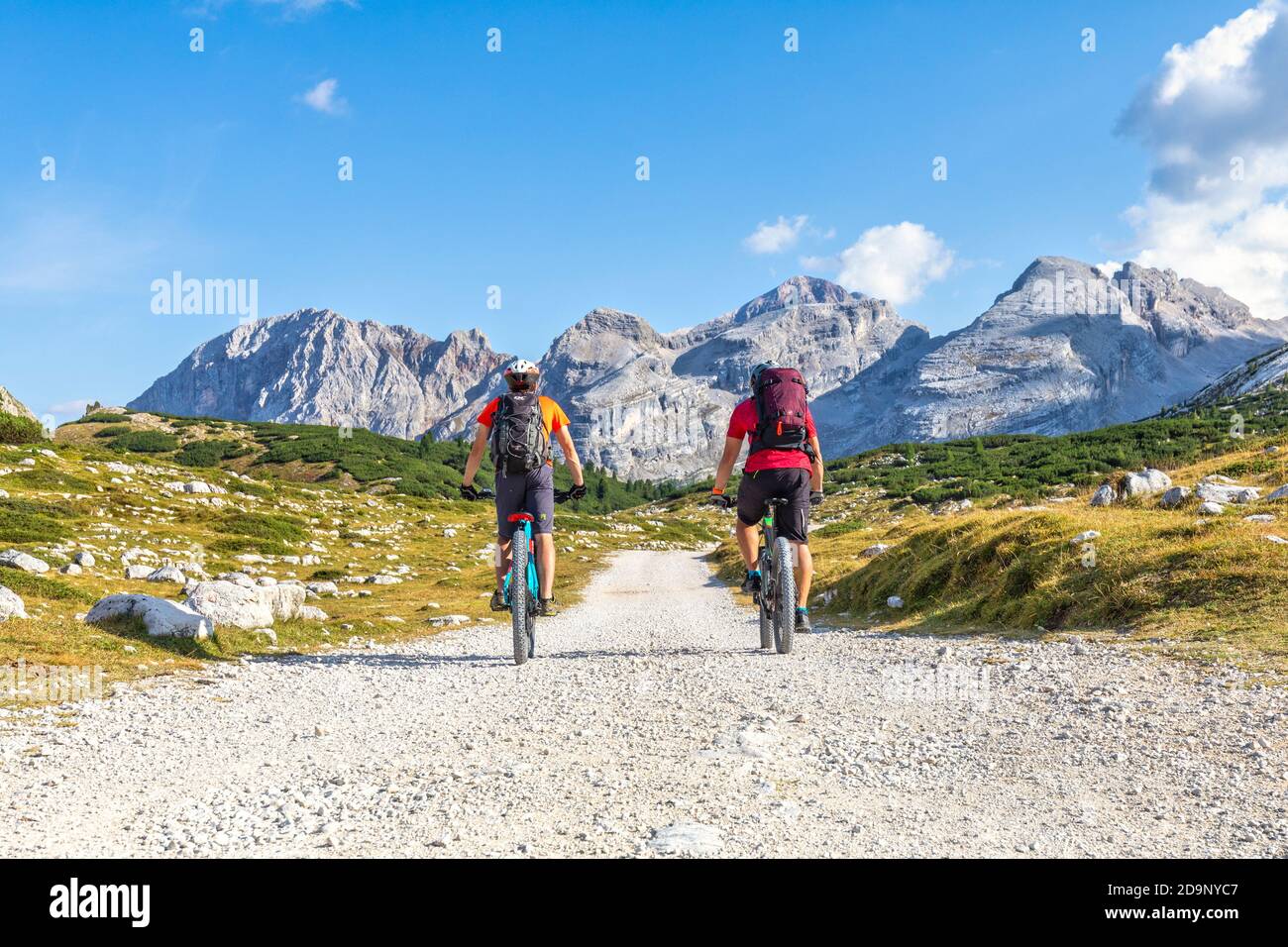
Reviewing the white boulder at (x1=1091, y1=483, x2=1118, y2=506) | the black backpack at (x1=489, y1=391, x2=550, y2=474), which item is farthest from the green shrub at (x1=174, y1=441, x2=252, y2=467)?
the white boulder at (x1=1091, y1=483, x2=1118, y2=506)

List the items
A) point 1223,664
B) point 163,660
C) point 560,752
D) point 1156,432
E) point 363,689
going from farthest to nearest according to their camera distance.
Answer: point 1156,432
point 163,660
point 363,689
point 1223,664
point 560,752

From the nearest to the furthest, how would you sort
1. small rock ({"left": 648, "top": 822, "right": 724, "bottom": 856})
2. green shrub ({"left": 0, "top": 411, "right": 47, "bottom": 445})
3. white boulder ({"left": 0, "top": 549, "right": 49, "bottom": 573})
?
small rock ({"left": 648, "top": 822, "right": 724, "bottom": 856}) → white boulder ({"left": 0, "top": 549, "right": 49, "bottom": 573}) → green shrub ({"left": 0, "top": 411, "right": 47, "bottom": 445})

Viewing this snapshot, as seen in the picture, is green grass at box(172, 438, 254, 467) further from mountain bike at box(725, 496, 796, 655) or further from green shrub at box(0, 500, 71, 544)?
mountain bike at box(725, 496, 796, 655)

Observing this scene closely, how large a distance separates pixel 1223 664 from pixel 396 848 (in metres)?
8.89

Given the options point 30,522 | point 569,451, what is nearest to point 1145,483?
point 569,451

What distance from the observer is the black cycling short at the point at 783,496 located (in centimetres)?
1155

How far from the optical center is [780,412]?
11.2 metres

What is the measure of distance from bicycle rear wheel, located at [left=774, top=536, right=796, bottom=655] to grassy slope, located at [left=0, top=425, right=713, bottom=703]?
893cm

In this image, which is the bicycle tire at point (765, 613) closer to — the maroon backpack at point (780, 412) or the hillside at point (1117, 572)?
the maroon backpack at point (780, 412)

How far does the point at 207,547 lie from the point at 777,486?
27.7m

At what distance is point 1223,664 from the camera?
8570mm

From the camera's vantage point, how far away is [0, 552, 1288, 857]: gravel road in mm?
4559
